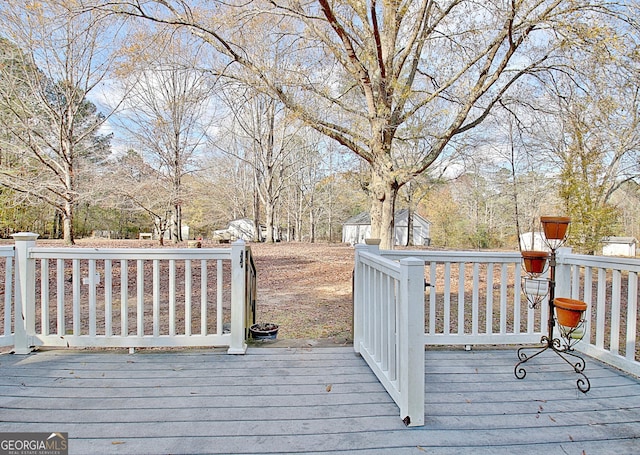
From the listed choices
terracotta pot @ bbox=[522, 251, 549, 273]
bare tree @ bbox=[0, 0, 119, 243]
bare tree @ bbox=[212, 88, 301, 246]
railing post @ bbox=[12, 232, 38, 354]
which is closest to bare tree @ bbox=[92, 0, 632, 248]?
terracotta pot @ bbox=[522, 251, 549, 273]

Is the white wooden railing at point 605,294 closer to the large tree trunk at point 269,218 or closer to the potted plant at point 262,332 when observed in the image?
the potted plant at point 262,332

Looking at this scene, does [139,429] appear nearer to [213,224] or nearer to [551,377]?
[551,377]

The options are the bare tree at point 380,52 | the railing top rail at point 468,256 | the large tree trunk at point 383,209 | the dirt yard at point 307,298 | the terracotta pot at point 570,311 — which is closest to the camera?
the terracotta pot at point 570,311

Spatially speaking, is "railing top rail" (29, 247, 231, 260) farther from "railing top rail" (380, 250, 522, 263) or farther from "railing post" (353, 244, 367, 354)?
"railing top rail" (380, 250, 522, 263)

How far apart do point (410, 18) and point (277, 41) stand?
266 centimetres

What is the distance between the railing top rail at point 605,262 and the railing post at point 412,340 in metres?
1.76

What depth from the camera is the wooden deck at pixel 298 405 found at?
5.68 feet

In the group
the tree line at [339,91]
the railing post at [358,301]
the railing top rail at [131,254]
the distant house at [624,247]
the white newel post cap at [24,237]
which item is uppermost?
the tree line at [339,91]

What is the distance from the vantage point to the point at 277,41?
7109 mm

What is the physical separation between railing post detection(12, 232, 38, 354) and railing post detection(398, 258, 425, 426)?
292 cm

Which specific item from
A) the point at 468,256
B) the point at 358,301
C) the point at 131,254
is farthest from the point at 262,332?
the point at 468,256

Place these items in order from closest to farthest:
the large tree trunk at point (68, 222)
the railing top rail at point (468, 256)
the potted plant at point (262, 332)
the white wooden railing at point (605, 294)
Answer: the white wooden railing at point (605, 294) → the railing top rail at point (468, 256) → the potted plant at point (262, 332) → the large tree trunk at point (68, 222)

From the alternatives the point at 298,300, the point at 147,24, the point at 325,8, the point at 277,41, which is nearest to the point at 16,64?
the point at 147,24

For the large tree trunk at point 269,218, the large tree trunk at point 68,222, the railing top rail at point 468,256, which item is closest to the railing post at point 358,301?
the railing top rail at point 468,256
